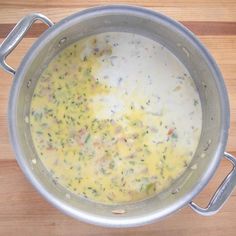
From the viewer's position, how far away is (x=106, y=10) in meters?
0.97

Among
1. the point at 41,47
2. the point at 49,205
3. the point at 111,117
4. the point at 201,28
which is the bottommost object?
the point at 49,205

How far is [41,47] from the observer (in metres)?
0.97

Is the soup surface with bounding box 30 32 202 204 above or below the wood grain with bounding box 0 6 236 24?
below

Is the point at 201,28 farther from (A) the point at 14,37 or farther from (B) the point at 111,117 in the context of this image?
(A) the point at 14,37

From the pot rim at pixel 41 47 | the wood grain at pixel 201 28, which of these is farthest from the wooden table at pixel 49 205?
the pot rim at pixel 41 47

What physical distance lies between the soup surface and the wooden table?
0.07 m

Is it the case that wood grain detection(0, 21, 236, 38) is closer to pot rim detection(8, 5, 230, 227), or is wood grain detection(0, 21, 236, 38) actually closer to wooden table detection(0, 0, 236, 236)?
wooden table detection(0, 0, 236, 236)

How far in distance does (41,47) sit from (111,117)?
0.79 feet

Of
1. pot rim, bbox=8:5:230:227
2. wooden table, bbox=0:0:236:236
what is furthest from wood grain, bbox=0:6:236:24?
pot rim, bbox=8:5:230:227

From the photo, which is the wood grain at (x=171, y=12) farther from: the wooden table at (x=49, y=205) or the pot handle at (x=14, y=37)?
the pot handle at (x=14, y=37)

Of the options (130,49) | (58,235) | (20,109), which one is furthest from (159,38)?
(58,235)

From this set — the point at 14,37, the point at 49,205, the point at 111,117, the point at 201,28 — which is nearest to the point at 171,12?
the point at 201,28

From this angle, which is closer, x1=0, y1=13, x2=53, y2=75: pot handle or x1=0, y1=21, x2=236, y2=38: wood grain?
x1=0, y1=13, x2=53, y2=75: pot handle

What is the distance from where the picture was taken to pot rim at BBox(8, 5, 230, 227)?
96 centimetres
